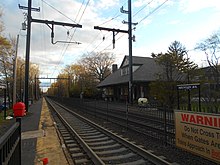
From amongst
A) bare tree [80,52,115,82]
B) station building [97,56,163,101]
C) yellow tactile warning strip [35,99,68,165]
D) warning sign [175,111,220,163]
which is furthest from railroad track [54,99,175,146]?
bare tree [80,52,115,82]

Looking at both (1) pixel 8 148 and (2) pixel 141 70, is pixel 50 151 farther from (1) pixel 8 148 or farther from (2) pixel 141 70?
(2) pixel 141 70

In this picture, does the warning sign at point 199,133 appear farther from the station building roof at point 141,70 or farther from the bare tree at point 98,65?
the bare tree at point 98,65

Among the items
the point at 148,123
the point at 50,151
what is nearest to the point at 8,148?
the point at 50,151

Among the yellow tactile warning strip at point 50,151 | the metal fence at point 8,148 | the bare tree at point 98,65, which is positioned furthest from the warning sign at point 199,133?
the bare tree at point 98,65

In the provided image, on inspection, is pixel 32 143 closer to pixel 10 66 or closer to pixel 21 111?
pixel 21 111

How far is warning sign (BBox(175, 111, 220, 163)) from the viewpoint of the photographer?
5883 mm

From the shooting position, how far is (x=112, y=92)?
50.0 m

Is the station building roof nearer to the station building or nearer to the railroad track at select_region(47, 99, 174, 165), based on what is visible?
the station building

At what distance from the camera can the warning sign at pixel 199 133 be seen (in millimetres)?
5883

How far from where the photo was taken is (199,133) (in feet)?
21.3

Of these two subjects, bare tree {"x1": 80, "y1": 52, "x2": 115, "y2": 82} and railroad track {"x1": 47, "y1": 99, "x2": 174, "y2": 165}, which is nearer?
railroad track {"x1": 47, "y1": 99, "x2": 174, "y2": 165}

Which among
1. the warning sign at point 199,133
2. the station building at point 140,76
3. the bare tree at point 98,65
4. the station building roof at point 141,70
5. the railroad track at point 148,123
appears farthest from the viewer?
the bare tree at point 98,65

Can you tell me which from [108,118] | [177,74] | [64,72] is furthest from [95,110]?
[64,72]

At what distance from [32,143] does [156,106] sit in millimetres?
5448
